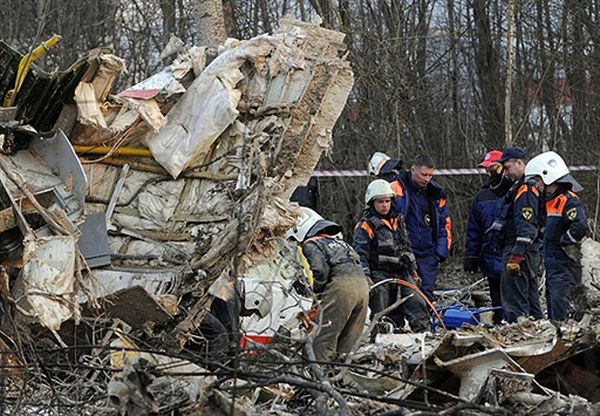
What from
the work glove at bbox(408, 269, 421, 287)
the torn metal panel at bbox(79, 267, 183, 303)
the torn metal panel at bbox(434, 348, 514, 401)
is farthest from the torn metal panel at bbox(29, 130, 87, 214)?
the work glove at bbox(408, 269, 421, 287)

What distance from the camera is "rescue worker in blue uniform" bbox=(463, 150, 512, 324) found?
11.3 m

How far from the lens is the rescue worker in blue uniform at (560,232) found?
1024cm

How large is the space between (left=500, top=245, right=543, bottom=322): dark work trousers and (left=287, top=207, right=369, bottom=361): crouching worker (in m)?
2.05

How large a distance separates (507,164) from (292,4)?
36.6ft

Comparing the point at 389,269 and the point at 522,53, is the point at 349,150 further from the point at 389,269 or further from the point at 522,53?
the point at 389,269

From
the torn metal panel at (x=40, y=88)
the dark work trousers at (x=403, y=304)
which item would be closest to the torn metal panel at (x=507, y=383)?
the torn metal panel at (x=40, y=88)

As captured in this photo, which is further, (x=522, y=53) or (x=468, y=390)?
(x=522, y=53)

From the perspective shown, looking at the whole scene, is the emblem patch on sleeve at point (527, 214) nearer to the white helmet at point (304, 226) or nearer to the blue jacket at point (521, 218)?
the blue jacket at point (521, 218)

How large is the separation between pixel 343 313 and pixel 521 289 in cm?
247

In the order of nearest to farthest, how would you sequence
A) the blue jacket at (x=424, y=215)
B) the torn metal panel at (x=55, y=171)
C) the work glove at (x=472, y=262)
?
the torn metal panel at (x=55, y=171)
the blue jacket at (x=424, y=215)
the work glove at (x=472, y=262)

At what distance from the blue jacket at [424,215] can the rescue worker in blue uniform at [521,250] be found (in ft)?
2.03

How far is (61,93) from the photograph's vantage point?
8.09m

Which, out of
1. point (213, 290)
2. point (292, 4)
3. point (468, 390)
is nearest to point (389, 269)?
point (213, 290)

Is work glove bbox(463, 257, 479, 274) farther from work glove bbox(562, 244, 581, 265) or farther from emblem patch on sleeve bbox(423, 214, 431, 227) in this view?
work glove bbox(562, 244, 581, 265)
